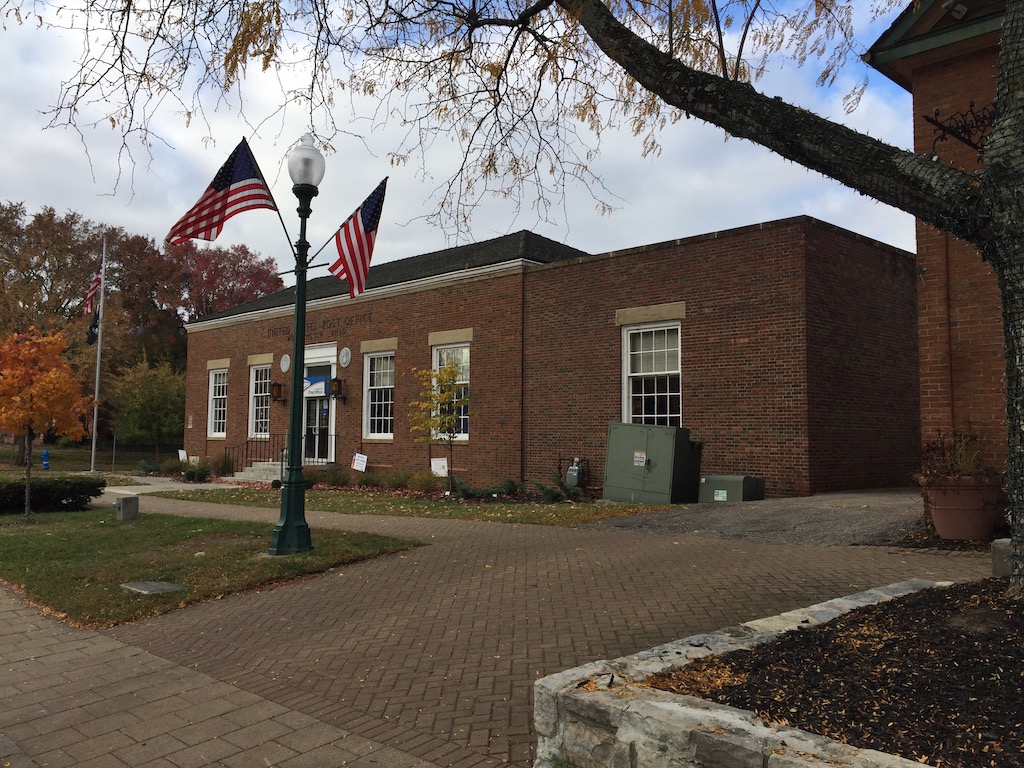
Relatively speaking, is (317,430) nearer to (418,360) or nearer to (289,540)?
(418,360)

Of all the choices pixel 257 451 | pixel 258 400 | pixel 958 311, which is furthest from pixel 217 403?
pixel 958 311

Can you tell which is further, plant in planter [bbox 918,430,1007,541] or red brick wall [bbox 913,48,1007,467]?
red brick wall [bbox 913,48,1007,467]

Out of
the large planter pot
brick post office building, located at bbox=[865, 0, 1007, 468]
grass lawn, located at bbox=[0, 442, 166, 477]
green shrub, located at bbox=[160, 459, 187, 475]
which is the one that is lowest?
grass lawn, located at bbox=[0, 442, 166, 477]

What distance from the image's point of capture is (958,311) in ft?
29.7

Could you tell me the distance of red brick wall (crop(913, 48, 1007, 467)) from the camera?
876 cm

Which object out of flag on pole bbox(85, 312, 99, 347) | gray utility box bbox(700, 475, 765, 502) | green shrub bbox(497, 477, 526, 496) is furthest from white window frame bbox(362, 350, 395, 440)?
flag on pole bbox(85, 312, 99, 347)

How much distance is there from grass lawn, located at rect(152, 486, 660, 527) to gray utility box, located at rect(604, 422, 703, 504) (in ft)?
2.07

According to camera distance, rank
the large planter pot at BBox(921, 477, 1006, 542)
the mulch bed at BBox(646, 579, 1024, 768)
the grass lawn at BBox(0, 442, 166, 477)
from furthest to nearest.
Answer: the grass lawn at BBox(0, 442, 166, 477), the large planter pot at BBox(921, 477, 1006, 542), the mulch bed at BBox(646, 579, 1024, 768)

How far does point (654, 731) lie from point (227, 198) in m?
8.44

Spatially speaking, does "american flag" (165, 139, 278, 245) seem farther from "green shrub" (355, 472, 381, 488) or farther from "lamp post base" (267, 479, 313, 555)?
"green shrub" (355, 472, 381, 488)

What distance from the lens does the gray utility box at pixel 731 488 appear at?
1290cm

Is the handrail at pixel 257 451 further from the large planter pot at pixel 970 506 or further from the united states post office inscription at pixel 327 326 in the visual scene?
the large planter pot at pixel 970 506

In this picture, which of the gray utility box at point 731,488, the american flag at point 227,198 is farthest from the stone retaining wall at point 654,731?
the gray utility box at point 731,488

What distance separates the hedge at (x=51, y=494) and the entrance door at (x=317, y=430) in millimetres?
7875
